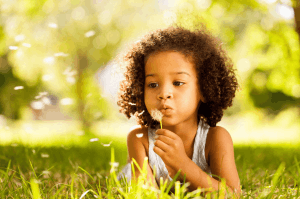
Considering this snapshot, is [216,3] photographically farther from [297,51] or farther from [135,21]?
[135,21]

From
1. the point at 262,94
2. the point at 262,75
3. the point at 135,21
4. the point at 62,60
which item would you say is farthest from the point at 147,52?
the point at 262,94

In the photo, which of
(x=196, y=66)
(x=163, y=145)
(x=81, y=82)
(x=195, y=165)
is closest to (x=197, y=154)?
(x=195, y=165)

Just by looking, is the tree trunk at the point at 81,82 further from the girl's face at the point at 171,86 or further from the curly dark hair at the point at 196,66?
the girl's face at the point at 171,86

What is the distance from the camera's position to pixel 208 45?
6.42 ft

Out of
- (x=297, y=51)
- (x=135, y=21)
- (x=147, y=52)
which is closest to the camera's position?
(x=147, y=52)

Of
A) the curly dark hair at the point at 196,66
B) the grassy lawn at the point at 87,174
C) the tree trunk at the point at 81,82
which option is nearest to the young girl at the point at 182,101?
the curly dark hair at the point at 196,66

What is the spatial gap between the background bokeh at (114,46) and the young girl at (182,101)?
0.72 ft

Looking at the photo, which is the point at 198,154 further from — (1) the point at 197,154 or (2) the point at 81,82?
(2) the point at 81,82

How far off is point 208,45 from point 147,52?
411mm

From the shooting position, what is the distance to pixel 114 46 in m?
10.0

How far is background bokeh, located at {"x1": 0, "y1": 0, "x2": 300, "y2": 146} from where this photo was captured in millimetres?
4633

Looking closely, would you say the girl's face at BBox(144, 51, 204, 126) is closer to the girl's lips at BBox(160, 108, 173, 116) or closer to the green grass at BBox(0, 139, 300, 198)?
the girl's lips at BBox(160, 108, 173, 116)

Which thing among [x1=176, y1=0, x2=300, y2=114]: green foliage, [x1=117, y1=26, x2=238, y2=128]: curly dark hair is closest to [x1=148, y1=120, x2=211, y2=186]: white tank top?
[x1=117, y1=26, x2=238, y2=128]: curly dark hair

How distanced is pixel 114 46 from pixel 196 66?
8425 millimetres
